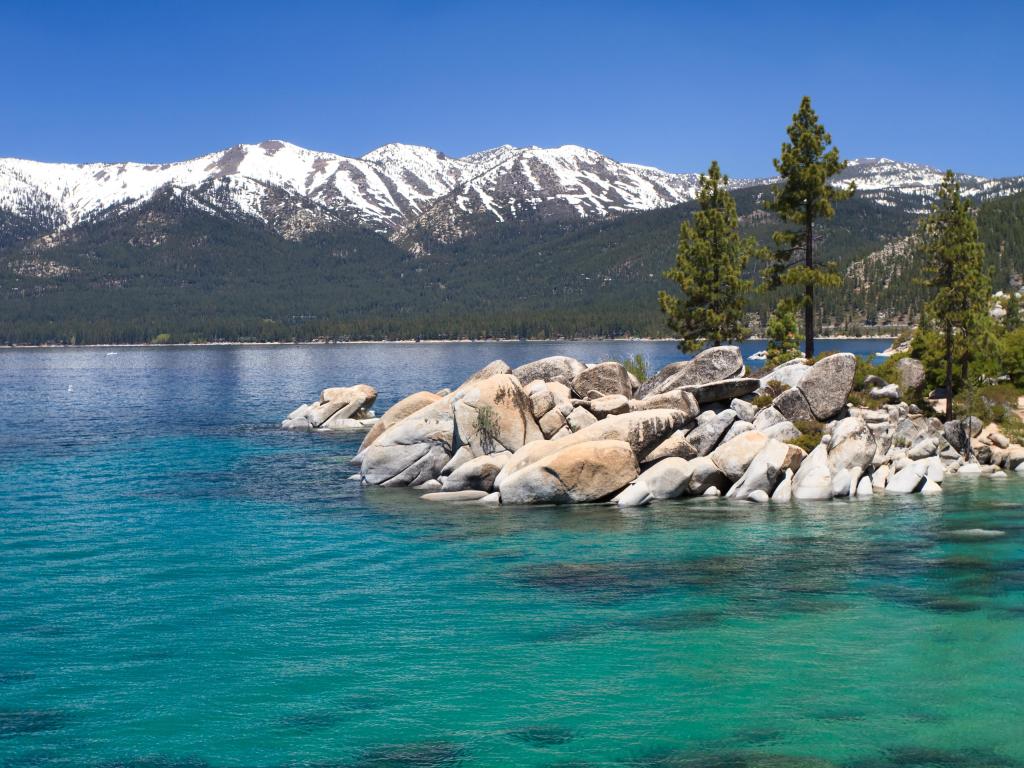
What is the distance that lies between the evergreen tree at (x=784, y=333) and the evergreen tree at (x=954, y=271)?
1402cm

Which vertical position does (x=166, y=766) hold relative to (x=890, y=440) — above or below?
below

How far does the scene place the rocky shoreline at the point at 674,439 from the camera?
38156 millimetres

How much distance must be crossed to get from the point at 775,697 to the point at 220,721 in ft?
34.4

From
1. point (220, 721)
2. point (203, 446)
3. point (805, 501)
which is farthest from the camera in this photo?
point (203, 446)

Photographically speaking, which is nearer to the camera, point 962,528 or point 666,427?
point 962,528

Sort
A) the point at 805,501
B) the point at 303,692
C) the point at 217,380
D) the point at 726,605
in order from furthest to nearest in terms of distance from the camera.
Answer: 1. the point at 217,380
2. the point at 805,501
3. the point at 726,605
4. the point at 303,692

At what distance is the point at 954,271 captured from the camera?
49312 mm

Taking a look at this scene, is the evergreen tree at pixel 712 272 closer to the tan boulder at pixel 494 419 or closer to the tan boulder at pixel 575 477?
the tan boulder at pixel 494 419

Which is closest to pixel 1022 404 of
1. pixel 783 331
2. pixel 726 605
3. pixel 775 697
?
pixel 783 331

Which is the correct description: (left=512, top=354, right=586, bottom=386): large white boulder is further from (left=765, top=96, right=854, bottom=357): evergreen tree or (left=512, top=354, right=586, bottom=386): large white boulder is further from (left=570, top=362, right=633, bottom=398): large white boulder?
(left=765, top=96, right=854, bottom=357): evergreen tree

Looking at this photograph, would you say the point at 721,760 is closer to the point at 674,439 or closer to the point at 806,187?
the point at 674,439

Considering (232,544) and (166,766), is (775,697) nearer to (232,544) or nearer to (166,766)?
(166,766)

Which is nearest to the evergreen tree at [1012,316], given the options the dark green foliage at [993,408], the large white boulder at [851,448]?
the dark green foliage at [993,408]

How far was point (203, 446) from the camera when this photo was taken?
62938 millimetres
